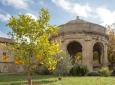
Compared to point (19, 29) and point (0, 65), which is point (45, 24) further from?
point (0, 65)

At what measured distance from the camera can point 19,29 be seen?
Answer: 1672 cm

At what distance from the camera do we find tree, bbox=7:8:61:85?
1675 cm

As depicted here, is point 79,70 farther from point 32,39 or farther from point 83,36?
point 32,39

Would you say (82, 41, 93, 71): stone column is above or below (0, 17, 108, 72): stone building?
below

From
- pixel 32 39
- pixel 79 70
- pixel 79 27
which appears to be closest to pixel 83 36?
pixel 79 27

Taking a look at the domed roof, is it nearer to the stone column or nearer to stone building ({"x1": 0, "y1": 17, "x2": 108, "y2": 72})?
stone building ({"x1": 0, "y1": 17, "x2": 108, "y2": 72})

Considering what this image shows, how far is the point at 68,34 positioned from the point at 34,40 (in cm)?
2272

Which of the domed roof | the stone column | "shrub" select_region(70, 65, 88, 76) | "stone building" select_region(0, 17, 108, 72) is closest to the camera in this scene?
"shrub" select_region(70, 65, 88, 76)

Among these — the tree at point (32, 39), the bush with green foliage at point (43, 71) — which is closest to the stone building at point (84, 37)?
the bush with green foliage at point (43, 71)

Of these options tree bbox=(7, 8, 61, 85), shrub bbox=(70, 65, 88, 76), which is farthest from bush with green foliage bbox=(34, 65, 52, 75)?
tree bbox=(7, 8, 61, 85)

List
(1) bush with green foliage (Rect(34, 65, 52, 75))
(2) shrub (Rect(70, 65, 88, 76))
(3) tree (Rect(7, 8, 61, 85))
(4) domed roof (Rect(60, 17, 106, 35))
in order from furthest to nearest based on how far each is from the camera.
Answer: (4) domed roof (Rect(60, 17, 106, 35)) → (1) bush with green foliage (Rect(34, 65, 52, 75)) → (2) shrub (Rect(70, 65, 88, 76)) → (3) tree (Rect(7, 8, 61, 85))

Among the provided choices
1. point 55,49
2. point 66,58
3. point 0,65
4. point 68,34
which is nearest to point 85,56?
point 68,34

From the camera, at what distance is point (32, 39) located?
17109 millimetres

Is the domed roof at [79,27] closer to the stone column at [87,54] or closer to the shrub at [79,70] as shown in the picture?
the stone column at [87,54]
